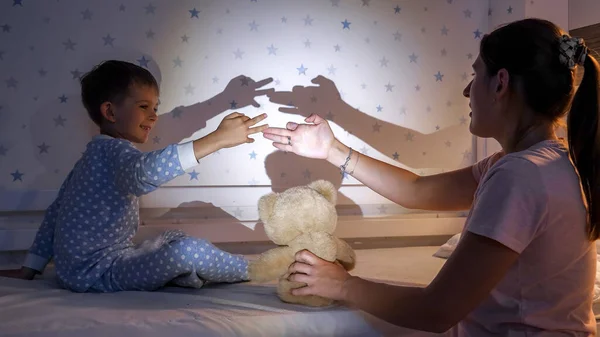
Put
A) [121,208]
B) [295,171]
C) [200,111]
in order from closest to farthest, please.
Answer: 1. [121,208]
2. [200,111]
3. [295,171]

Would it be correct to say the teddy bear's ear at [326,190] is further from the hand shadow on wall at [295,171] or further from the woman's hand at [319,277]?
the hand shadow on wall at [295,171]

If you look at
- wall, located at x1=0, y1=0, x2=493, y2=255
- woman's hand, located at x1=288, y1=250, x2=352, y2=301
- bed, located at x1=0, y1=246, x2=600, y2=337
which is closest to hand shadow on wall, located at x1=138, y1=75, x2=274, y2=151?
wall, located at x1=0, y1=0, x2=493, y2=255

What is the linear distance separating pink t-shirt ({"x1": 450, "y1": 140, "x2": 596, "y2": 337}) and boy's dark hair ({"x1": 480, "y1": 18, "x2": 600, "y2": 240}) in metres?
0.02

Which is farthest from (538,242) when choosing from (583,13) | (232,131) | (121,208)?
(583,13)

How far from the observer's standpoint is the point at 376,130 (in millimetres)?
2094

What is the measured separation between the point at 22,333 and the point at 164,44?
1.12 m

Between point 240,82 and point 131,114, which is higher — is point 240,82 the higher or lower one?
the higher one

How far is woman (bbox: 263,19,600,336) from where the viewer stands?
83cm

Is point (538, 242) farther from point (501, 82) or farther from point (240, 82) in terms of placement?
point (240, 82)

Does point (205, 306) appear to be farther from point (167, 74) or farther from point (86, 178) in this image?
point (167, 74)

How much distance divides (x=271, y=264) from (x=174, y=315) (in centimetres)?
29

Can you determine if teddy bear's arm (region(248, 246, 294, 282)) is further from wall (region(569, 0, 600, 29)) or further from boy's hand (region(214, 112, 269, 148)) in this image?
wall (region(569, 0, 600, 29))

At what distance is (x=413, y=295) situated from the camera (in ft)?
2.92

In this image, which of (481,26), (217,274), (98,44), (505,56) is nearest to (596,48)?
(481,26)
